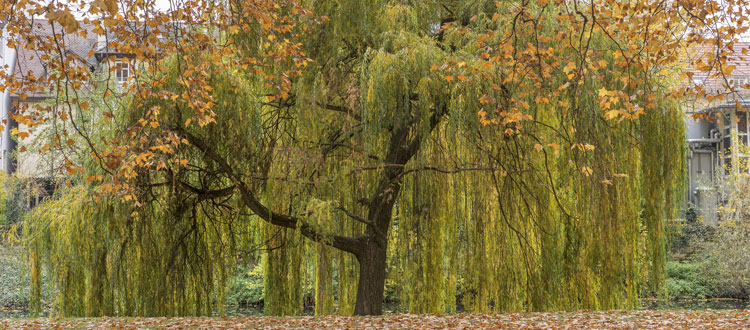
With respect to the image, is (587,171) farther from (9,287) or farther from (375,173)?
(9,287)

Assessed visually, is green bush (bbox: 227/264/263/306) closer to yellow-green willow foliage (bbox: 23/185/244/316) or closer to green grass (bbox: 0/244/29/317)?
green grass (bbox: 0/244/29/317)

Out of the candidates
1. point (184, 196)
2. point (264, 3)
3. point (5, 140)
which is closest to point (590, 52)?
point (264, 3)

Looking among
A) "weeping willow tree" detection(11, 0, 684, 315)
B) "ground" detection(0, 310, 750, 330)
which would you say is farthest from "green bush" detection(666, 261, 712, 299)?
"ground" detection(0, 310, 750, 330)

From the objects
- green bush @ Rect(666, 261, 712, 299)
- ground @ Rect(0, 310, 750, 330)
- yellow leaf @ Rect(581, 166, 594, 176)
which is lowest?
green bush @ Rect(666, 261, 712, 299)

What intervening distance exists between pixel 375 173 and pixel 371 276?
126 centimetres

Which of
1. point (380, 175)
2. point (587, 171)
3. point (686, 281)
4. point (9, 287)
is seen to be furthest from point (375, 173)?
point (686, 281)

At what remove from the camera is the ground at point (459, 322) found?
25.1ft

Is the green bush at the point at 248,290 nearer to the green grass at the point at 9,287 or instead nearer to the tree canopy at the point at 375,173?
the green grass at the point at 9,287

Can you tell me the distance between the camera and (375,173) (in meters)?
9.77

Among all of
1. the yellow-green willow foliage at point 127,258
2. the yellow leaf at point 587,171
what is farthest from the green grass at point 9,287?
the yellow leaf at point 587,171

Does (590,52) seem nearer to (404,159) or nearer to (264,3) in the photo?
(404,159)

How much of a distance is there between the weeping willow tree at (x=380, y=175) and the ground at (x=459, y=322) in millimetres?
993

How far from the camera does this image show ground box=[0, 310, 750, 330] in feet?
25.1

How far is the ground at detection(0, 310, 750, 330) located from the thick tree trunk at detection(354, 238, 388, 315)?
85 centimetres
